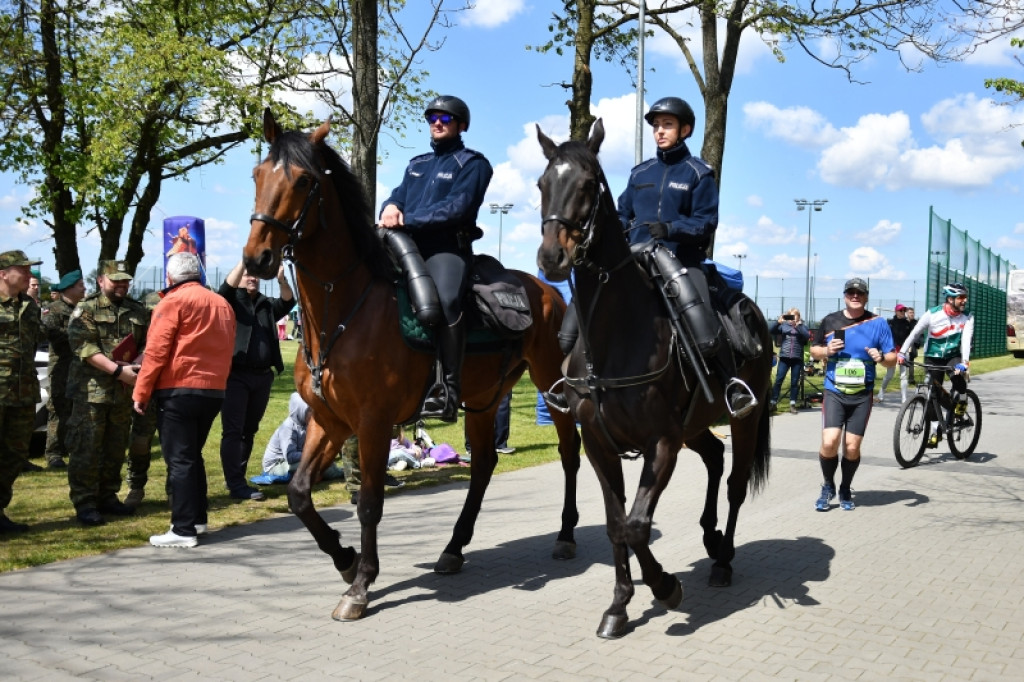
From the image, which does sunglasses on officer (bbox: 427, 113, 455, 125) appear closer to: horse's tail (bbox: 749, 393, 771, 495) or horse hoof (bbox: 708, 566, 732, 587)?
horse's tail (bbox: 749, 393, 771, 495)

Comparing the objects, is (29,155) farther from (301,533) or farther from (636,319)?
(636,319)

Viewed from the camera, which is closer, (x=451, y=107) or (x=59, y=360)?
(x=451, y=107)

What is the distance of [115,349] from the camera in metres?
8.29

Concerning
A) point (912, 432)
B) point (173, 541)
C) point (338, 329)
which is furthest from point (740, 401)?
point (912, 432)

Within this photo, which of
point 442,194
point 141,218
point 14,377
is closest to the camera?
point 442,194

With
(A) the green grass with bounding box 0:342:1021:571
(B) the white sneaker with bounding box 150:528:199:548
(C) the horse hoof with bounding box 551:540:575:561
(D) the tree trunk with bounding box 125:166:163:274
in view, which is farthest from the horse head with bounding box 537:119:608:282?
(D) the tree trunk with bounding box 125:166:163:274

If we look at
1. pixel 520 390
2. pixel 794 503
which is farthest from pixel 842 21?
pixel 794 503

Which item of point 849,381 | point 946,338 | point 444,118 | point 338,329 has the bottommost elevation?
point 849,381

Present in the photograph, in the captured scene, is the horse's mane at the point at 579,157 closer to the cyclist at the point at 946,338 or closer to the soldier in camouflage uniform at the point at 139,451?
Answer: the soldier in camouflage uniform at the point at 139,451

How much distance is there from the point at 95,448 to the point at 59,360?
3960 mm

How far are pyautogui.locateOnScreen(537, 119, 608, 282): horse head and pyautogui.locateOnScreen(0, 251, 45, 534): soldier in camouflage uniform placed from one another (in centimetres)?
520

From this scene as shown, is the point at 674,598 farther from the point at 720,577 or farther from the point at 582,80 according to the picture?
the point at 582,80

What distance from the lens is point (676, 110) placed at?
19.8 ft

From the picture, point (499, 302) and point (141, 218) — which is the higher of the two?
point (141, 218)
